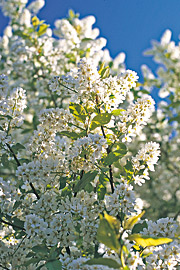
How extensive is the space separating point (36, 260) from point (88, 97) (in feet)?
3.53

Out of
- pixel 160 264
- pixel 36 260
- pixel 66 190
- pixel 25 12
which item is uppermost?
pixel 25 12

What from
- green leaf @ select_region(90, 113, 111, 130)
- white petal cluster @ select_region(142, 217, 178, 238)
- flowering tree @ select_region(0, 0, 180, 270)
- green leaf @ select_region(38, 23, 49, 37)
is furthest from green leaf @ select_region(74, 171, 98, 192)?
green leaf @ select_region(38, 23, 49, 37)

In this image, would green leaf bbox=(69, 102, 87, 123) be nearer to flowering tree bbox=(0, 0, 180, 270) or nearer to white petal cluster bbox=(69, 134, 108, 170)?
flowering tree bbox=(0, 0, 180, 270)

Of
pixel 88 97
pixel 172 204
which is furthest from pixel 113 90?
pixel 172 204

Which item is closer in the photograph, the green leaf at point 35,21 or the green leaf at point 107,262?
the green leaf at point 107,262

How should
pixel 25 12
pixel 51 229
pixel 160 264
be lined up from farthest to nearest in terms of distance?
pixel 25 12
pixel 51 229
pixel 160 264

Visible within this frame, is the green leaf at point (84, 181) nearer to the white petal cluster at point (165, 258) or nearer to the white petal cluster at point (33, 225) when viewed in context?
the white petal cluster at point (33, 225)

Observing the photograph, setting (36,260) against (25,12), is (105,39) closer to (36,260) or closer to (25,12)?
(25,12)

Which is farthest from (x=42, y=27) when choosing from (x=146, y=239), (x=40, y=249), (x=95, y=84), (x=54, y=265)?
(x=146, y=239)

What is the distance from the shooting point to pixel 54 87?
7.80 feet

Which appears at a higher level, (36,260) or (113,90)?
(113,90)

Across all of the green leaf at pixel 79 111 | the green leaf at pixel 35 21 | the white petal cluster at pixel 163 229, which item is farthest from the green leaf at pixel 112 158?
the green leaf at pixel 35 21

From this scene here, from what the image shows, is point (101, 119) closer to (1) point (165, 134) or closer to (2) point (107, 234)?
(2) point (107, 234)

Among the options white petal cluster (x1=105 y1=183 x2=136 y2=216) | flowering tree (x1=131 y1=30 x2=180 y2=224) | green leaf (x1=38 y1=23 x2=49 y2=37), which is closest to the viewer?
white petal cluster (x1=105 y1=183 x2=136 y2=216)
